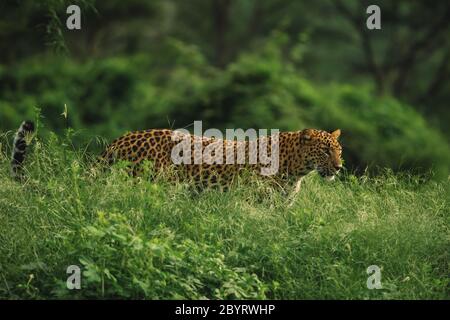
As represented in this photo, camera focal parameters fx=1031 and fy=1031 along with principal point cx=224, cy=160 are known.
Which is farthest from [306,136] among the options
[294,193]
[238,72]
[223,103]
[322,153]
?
[238,72]

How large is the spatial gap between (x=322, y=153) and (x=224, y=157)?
1.00 m

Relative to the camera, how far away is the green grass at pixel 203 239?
27.3 feet

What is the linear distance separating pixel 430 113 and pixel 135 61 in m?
11.6

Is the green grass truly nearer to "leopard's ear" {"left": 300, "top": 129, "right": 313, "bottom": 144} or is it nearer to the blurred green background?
"leopard's ear" {"left": 300, "top": 129, "right": 313, "bottom": 144}

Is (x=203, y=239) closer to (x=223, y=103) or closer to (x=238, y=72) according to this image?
(x=223, y=103)

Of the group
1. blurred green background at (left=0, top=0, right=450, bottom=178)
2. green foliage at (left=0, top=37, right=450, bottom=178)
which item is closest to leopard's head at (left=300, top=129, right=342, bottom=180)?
blurred green background at (left=0, top=0, right=450, bottom=178)

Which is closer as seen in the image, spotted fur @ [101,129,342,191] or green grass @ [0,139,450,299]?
green grass @ [0,139,450,299]

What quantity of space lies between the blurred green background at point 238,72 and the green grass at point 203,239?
1.08m

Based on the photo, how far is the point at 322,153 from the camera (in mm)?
10531

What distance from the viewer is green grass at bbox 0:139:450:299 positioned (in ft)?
27.3

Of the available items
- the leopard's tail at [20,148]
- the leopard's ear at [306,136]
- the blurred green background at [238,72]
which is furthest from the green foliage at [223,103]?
the leopard's tail at [20,148]

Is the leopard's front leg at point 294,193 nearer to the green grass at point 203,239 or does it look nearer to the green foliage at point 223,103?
the green grass at point 203,239

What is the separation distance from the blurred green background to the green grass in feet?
3.54

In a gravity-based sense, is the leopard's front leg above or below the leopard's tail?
below
